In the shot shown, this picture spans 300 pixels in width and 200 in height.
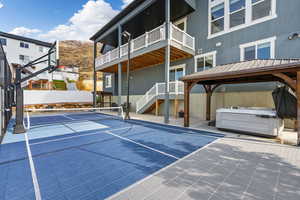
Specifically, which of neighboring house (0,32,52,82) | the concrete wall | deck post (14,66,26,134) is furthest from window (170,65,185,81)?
neighboring house (0,32,52,82)

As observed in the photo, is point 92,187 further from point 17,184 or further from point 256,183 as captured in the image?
point 256,183

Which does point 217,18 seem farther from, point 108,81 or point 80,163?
point 108,81

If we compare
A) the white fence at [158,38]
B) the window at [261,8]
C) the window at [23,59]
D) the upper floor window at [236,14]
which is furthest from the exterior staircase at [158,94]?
the window at [23,59]

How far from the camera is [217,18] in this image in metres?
9.29

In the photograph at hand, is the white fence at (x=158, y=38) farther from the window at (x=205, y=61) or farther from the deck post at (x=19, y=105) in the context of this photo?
the deck post at (x=19, y=105)

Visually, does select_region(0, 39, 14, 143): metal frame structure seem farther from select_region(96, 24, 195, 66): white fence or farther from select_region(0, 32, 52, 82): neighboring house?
select_region(0, 32, 52, 82): neighboring house

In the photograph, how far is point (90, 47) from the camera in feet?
194

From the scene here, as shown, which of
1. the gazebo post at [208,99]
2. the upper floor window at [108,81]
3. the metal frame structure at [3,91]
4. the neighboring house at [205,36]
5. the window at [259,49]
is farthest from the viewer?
the upper floor window at [108,81]

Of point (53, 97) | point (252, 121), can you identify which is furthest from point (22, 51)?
point (252, 121)

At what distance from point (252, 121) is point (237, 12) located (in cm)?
730

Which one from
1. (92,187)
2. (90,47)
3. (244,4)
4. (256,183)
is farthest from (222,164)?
(90,47)

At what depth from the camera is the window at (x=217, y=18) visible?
29.9 feet

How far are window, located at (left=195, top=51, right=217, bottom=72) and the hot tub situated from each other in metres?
4.56

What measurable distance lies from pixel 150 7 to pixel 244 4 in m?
6.09
